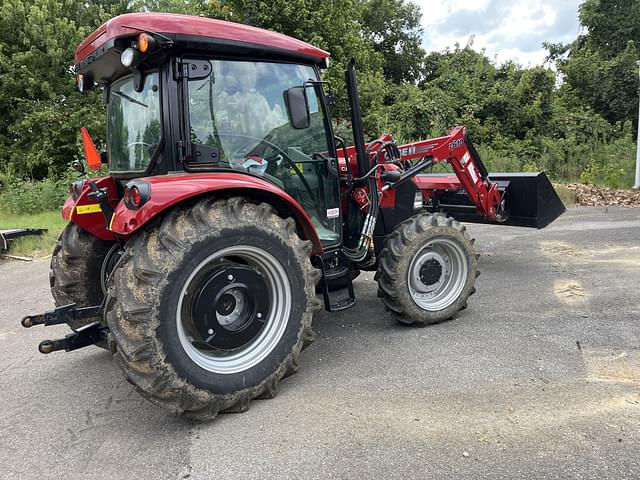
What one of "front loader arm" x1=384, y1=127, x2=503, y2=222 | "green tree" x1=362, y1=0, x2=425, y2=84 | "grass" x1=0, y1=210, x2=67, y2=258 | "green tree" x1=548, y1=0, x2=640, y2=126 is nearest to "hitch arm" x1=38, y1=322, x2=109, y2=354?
"front loader arm" x1=384, y1=127, x2=503, y2=222

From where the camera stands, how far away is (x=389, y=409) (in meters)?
2.93

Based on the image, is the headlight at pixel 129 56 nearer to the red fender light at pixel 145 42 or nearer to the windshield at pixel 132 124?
the red fender light at pixel 145 42

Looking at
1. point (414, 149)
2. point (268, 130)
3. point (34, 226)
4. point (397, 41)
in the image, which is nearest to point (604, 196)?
point (414, 149)

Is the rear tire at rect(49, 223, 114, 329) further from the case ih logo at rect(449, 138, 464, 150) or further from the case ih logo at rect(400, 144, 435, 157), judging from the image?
the case ih logo at rect(449, 138, 464, 150)

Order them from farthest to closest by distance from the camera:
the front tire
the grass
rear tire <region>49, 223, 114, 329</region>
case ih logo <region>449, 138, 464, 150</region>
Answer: the grass
case ih logo <region>449, 138, 464, 150</region>
rear tire <region>49, 223, 114, 329</region>
the front tire

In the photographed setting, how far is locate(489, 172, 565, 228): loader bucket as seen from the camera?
18.8 ft

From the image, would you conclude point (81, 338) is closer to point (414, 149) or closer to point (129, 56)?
point (129, 56)

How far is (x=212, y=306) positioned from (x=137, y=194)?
0.81 metres

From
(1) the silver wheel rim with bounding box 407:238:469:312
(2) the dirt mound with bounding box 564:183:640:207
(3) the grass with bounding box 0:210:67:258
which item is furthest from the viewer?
(2) the dirt mound with bounding box 564:183:640:207

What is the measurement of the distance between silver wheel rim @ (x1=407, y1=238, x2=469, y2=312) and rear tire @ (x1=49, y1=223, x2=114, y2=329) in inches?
99.6

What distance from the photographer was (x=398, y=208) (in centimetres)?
460

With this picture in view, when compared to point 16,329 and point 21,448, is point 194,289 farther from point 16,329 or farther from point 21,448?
point 16,329

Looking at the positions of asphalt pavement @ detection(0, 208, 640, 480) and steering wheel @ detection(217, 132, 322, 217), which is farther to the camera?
steering wheel @ detection(217, 132, 322, 217)

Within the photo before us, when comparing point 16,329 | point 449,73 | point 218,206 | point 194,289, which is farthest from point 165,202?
point 449,73
